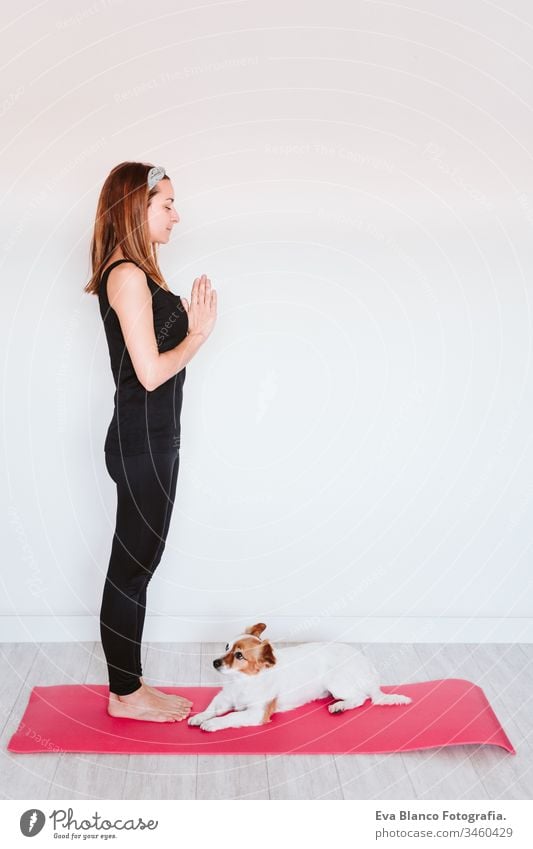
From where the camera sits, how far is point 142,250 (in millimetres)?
2377

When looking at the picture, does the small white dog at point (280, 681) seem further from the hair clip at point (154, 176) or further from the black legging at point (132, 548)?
the hair clip at point (154, 176)

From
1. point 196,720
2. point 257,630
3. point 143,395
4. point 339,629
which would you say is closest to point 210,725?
point 196,720

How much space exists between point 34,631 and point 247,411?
1022 millimetres

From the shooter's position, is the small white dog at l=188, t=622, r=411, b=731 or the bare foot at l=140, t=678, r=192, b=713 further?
the bare foot at l=140, t=678, r=192, b=713

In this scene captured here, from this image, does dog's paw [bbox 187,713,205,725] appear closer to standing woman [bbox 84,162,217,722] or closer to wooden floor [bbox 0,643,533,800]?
standing woman [bbox 84,162,217,722]

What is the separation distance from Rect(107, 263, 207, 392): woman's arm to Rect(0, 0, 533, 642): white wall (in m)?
0.64

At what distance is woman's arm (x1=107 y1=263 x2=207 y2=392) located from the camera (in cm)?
230

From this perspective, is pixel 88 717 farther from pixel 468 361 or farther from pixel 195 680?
pixel 468 361

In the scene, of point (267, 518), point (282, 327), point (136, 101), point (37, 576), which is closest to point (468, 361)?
point (282, 327)

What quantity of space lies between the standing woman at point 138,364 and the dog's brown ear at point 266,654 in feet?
0.94

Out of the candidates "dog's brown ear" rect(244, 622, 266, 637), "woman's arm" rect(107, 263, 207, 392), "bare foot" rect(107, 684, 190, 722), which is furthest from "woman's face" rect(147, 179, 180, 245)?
"bare foot" rect(107, 684, 190, 722)

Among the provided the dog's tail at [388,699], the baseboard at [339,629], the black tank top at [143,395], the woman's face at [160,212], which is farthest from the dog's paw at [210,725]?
the woman's face at [160,212]

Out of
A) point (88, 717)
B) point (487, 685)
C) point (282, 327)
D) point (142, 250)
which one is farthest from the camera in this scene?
point (282, 327)

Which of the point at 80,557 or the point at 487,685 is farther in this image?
the point at 80,557
